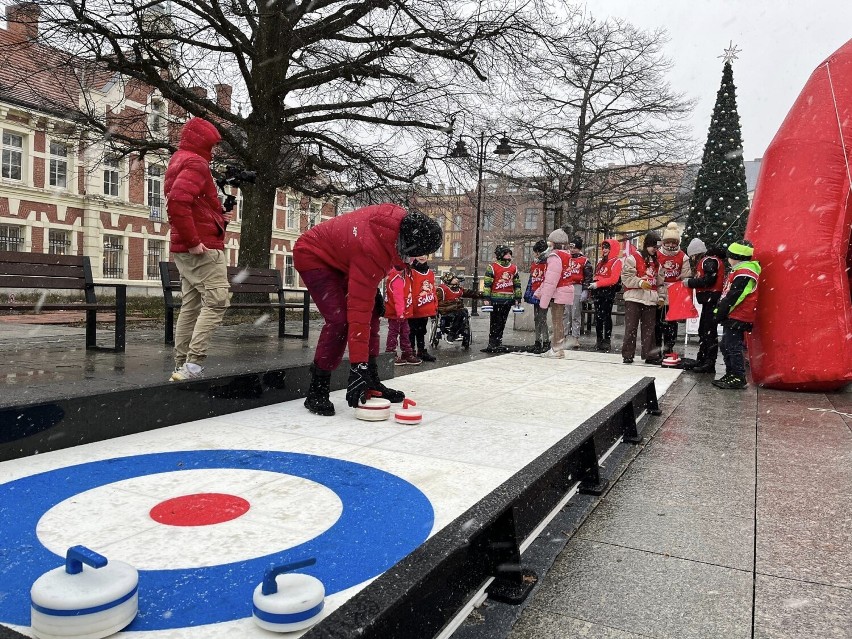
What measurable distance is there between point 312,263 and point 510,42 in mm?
11395

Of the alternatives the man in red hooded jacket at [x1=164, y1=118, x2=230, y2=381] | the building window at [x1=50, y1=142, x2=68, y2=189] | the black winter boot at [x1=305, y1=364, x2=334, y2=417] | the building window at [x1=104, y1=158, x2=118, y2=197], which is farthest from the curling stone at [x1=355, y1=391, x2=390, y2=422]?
the building window at [x1=104, y1=158, x2=118, y2=197]

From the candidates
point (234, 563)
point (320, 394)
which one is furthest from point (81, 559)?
point (320, 394)

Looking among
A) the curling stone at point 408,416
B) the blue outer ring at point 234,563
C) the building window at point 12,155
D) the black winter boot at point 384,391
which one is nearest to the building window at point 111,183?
the building window at point 12,155

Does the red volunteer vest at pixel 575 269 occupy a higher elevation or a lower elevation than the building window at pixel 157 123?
lower

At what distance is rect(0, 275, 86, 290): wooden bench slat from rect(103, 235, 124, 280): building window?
28.4 metres

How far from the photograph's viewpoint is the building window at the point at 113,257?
108 ft

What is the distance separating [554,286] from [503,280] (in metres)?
1.05

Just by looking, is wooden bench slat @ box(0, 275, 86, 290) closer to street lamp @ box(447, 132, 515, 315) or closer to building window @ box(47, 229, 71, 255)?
street lamp @ box(447, 132, 515, 315)

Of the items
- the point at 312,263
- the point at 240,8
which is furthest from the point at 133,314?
the point at 312,263

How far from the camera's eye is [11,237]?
28.7 metres

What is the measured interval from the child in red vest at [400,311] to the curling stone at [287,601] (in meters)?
6.37

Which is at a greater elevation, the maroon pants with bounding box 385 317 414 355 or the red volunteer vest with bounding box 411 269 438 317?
the red volunteer vest with bounding box 411 269 438 317

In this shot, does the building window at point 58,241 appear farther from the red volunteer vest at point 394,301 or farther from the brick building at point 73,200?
the red volunteer vest at point 394,301

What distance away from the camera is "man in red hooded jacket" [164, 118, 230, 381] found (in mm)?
5102
